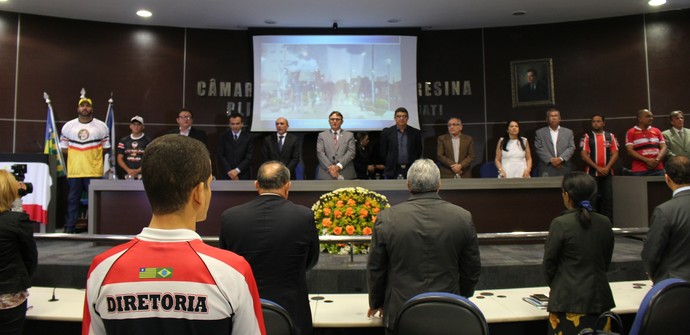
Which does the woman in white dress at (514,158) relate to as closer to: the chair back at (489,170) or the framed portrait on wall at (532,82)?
the chair back at (489,170)

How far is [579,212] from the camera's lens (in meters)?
2.42

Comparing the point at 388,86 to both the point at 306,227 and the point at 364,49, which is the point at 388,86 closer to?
the point at 364,49

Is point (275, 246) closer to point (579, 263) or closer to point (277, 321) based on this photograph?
point (277, 321)

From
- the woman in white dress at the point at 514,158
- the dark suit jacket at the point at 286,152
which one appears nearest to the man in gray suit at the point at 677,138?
the woman in white dress at the point at 514,158

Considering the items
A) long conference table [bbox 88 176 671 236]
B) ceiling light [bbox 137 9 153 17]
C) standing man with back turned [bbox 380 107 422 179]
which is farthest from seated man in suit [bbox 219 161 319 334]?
ceiling light [bbox 137 9 153 17]

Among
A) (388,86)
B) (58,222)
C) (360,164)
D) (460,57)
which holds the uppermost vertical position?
(460,57)

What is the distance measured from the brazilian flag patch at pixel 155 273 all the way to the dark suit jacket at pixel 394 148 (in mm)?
5496

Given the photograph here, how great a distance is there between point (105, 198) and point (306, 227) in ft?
12.3

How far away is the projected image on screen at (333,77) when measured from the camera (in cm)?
776

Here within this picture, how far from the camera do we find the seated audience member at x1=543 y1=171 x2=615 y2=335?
237 centimetres

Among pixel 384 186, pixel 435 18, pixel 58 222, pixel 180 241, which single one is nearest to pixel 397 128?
pixel 384 186

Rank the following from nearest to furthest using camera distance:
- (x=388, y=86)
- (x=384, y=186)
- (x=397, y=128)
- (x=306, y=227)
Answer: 1. (x=306, y=227)
2. (x=384, y=186)
3. (x=397, y=128)
4. (x=388, y=86)

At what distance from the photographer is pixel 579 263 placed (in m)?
2.40

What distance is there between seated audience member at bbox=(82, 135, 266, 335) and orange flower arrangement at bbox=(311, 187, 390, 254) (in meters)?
2.77
